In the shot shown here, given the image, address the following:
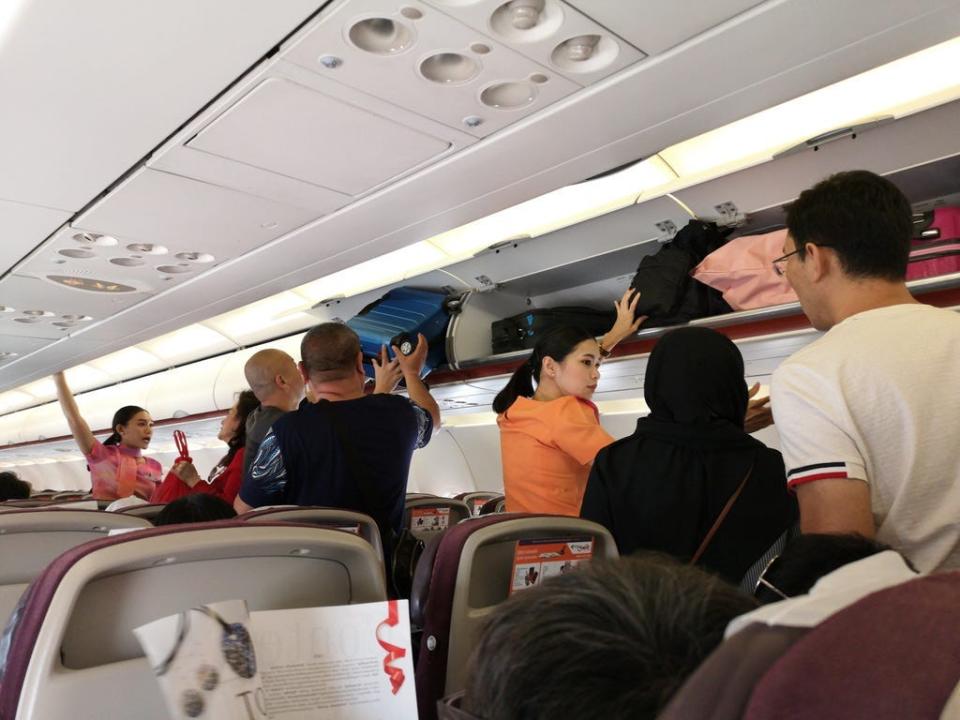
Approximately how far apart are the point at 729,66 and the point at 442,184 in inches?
60.1

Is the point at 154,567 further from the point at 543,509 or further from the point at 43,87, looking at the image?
the point at 43,87

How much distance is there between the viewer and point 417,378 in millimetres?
4426

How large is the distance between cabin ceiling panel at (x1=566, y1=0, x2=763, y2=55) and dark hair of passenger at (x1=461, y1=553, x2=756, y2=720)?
6.40 ft

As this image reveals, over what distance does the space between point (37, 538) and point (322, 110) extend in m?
1.80

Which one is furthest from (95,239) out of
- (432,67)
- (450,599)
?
(450,599)

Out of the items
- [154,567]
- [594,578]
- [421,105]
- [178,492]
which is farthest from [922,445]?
[178,492]

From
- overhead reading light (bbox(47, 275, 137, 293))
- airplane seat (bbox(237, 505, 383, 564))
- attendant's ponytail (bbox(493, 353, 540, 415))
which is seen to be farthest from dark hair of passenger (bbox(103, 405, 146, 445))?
airplane seat (bbox(237, 505, 383, 564))

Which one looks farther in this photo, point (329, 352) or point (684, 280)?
point (684, 280)

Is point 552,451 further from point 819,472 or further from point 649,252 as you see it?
point 649,252

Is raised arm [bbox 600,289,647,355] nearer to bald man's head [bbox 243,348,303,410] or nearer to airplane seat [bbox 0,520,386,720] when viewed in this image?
bald man's head [bbox 243,348,303,410]

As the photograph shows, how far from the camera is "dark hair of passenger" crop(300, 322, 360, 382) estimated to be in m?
3.51

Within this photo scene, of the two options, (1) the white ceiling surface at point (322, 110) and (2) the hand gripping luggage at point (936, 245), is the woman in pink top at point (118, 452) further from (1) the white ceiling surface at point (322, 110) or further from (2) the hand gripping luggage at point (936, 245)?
(2) the hand gripping luggage at point (936, 245)

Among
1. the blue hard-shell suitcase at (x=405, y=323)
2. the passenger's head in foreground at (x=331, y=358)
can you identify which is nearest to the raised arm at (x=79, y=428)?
the blue hard-shell suitcase at (x=405, y=323)

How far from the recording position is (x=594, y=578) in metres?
A: 0.79
